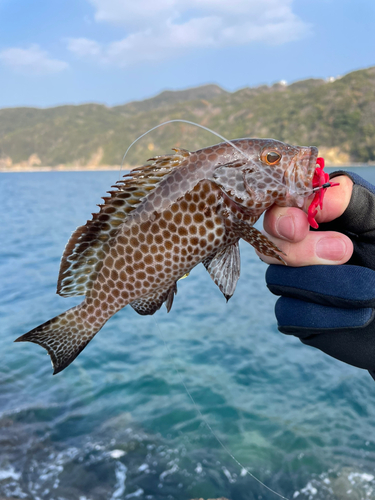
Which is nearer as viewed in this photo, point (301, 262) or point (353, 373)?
point (301, 262)

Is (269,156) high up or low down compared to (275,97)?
down

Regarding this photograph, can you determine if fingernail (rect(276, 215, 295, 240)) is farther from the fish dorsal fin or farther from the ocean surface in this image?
the ocean surface

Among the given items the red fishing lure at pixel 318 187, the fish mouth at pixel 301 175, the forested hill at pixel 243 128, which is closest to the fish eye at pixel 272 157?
the fish mouth at pixel 301 175

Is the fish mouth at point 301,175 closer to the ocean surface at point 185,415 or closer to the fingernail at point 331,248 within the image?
the fingernail at point 331,248

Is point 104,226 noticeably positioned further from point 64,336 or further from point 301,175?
point 301,175

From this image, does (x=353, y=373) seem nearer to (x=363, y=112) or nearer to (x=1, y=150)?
(x=363, y=112)

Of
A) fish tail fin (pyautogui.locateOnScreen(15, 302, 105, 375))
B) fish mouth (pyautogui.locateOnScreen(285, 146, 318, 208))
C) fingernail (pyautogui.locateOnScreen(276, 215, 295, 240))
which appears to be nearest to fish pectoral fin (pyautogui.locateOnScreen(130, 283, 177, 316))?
fish tail fin (pyautogui.locateOnScreen(15, 302, 105, 375))

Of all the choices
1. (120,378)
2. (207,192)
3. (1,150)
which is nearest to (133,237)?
(207,192)
